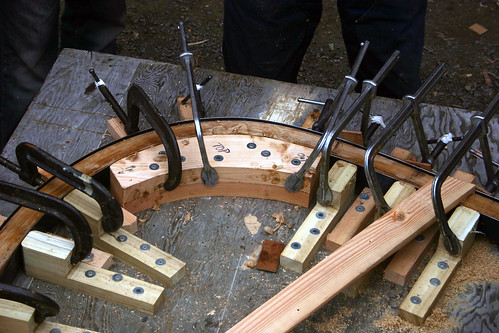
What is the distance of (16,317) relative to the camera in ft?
4.90

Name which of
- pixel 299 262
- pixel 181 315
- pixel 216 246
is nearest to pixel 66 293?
pixel 181 315

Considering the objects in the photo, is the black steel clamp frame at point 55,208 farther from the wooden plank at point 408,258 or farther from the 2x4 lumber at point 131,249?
the wooden plank at point 408,258

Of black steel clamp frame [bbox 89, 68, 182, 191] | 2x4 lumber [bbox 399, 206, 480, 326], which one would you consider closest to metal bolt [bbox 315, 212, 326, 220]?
2x4 lumber [bbox 399, 206, 480, 326]

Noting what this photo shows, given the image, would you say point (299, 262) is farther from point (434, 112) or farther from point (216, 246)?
point (434, 112)

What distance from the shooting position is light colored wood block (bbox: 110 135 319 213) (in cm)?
189

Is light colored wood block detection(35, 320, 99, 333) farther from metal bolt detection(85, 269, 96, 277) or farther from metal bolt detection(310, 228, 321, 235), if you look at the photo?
metal bolt detection(310, 228, 321, 235)

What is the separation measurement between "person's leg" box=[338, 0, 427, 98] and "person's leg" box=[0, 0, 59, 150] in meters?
1.53

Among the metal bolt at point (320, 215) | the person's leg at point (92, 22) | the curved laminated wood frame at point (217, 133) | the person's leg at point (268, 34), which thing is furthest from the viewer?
the person's leg at point (92, 22)

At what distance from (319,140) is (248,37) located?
122 cm

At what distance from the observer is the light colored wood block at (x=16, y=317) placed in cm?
149

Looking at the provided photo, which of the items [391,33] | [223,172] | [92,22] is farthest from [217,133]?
[92,22]

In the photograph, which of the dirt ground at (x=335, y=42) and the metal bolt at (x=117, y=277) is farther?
the dirt ground at (x=335, y=42)

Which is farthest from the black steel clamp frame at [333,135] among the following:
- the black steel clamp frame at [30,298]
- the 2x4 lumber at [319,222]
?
the black steel clamp frame at [30,298]

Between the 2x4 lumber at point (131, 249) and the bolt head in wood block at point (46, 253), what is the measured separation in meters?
0.12
